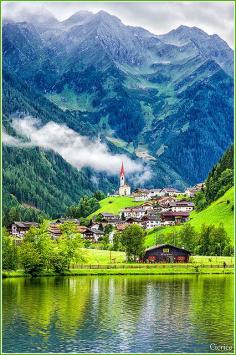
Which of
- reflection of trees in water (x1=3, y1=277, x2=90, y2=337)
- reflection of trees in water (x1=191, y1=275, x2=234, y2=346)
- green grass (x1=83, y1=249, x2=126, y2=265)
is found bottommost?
reflection of trees in water (x1=191, y1=275, x2=234, y2=346)

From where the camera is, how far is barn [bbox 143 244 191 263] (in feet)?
535

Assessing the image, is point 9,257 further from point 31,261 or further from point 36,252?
point 36,252

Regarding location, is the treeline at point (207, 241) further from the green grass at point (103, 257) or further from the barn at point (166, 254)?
the green grass at point (103, 257)

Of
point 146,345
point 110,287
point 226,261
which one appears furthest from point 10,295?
point 226,261

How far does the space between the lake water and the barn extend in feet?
142

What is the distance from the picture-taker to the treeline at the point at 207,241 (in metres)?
170

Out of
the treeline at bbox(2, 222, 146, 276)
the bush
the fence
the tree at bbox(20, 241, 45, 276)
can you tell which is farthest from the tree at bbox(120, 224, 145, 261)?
the bush

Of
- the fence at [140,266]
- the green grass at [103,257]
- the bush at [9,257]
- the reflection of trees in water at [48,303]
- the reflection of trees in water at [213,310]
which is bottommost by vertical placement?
the reflection of trees in water at [213,310]

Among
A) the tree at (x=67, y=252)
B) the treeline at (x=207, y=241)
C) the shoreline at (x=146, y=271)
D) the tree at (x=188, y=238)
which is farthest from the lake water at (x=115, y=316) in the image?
the tree at (x=188, y=238)

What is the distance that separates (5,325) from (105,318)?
40.9ft

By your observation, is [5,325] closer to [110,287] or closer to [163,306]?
[163,306]

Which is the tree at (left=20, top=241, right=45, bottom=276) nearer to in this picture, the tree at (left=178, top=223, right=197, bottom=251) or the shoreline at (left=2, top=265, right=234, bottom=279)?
the shoreline at (left=2, top=265, right=234, bottom=279)

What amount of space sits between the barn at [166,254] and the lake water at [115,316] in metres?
43.3

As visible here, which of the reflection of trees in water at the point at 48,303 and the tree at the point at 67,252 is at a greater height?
the tree at the point at 67,252
